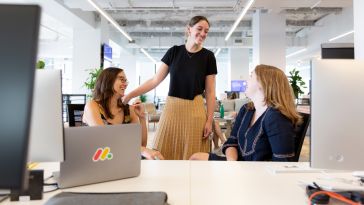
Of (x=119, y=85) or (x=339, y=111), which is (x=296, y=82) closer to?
(x=119, y=85)

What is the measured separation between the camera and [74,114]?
3.02 m

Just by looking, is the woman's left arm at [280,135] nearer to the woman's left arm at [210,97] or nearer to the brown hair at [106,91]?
the woman's left arm at [210,97]

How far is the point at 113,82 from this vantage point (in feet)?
8.16

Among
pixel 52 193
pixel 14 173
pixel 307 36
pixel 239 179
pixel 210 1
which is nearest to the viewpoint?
Answer: pixel 14 173

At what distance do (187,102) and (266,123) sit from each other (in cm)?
70

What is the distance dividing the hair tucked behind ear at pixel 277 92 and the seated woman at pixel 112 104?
997 mm

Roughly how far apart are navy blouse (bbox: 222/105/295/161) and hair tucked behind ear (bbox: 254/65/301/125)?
0.05 meters

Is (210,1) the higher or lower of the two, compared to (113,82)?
higher

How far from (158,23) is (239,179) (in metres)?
11.0

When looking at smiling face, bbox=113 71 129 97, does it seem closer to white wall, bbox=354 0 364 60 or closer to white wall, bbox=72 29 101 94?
white wall, bbox=354 0 364 60

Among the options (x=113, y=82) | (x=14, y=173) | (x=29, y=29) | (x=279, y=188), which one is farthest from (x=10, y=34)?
(x=113, y=82)

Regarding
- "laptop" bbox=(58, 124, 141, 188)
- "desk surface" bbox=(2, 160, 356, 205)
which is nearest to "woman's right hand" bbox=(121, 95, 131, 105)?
"desk surface" bbox=(2, 160, 356, 205)

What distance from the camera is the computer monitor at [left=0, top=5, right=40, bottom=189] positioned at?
1.63 ft

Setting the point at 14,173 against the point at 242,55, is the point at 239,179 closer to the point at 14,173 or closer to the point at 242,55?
the point at 14,173
